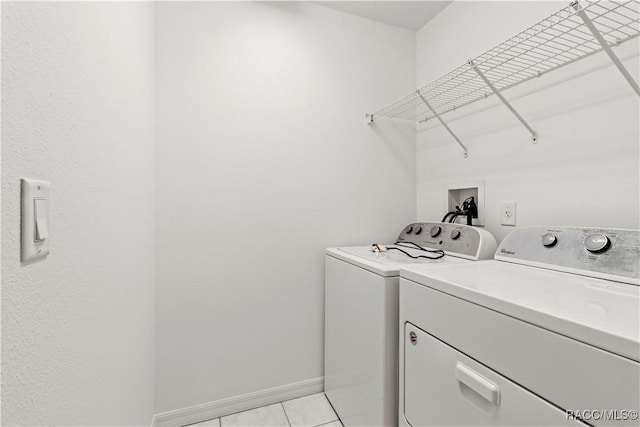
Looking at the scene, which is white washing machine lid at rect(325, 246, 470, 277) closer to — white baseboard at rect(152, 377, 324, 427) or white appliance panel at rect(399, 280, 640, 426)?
white appliance panel at rect(399, 280, 640, 426)

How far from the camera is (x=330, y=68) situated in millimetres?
1863

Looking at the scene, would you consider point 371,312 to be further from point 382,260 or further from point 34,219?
point 34,219

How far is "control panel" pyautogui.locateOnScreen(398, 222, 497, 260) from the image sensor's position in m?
1.39

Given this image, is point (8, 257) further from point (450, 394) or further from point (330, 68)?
point (330, 68)

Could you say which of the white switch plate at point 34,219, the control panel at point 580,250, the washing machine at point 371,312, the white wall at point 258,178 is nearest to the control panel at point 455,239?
the washing machine at point 371,312

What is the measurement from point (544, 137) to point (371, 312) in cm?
110

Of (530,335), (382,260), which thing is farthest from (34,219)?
(382,260)

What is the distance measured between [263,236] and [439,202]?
1.15 meters

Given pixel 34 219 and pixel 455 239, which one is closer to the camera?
pixel 34 219

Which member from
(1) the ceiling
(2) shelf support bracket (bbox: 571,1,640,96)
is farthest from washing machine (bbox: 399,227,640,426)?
(1) the ceiling

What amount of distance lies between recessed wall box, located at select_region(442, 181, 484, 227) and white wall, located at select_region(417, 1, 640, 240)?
40 millimetres

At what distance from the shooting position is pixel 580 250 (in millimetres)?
1032

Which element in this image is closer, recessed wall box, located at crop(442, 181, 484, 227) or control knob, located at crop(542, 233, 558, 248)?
control knob, located at crop(542, 233, 558, 248)

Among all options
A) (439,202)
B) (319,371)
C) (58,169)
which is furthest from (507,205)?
(58,169)
